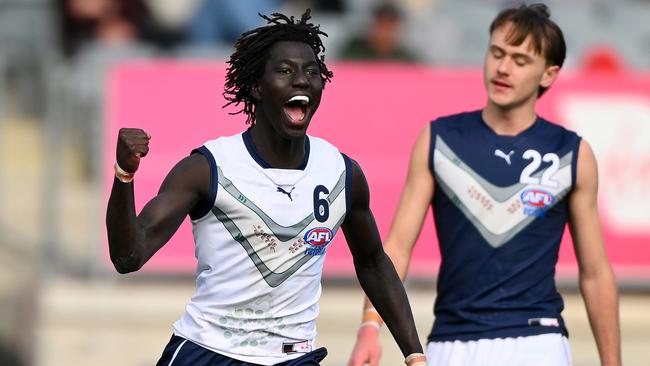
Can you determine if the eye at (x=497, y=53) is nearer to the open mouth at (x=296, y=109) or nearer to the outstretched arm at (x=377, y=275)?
the outstretched arm at (x=377, y=275)

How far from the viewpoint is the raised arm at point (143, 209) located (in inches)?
167

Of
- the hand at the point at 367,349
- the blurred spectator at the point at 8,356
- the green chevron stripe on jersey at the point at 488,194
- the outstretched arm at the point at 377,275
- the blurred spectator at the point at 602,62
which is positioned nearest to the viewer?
the outstretched arm at the point at 377,275

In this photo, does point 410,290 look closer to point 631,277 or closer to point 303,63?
point 631,277

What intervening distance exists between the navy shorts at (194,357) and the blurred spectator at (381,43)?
631 centimetres

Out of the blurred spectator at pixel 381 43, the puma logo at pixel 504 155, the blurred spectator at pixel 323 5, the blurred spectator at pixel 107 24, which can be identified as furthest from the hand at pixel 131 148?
the blurred spectator at pixel 323 5

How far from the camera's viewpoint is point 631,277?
10820 mm

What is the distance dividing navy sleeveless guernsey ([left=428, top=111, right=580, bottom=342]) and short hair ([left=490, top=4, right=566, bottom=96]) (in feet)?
1.18

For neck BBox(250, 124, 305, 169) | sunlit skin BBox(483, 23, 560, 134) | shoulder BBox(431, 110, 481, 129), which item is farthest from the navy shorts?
sunlit skin BBox(483, 23, 560, 134)

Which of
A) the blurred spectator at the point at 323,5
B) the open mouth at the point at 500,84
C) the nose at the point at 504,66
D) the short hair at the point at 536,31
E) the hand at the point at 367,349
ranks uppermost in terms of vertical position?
the blurred spectator at the point at 323,5

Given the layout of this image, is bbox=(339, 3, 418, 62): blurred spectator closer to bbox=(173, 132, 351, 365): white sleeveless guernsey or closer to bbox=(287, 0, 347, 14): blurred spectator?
bbox=(287, 0, 347, 14): blurred spectator

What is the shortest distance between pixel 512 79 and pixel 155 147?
15.7 feet

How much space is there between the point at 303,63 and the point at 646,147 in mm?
6554

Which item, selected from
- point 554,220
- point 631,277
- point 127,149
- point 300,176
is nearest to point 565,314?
point 631,277

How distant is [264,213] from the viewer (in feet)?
15.8
